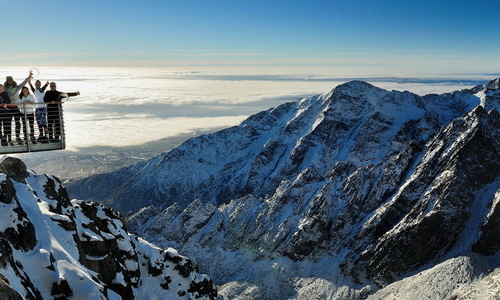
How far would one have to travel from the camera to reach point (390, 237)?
645ft

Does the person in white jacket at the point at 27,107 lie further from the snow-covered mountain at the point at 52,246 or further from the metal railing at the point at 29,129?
the snow-covered mountain at the point at 52,246

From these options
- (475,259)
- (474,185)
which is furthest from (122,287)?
(474,185)

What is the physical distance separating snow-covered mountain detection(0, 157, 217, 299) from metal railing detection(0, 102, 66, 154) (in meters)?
6.67

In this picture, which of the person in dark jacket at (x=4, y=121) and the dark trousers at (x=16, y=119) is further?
the dark trousers at (x=16, y=119)

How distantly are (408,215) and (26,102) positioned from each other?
192 m

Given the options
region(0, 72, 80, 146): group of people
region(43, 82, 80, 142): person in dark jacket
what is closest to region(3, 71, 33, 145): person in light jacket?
region(0, 72, 80, 146): group of people

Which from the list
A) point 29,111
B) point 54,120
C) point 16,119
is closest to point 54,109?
point 54,120

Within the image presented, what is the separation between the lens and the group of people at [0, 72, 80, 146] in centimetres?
3109

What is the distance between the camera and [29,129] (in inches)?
1252

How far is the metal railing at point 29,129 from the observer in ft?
102

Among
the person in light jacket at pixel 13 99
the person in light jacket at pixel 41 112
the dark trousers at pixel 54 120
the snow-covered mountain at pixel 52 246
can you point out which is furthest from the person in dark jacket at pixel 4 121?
the snow-covered mountain at pixel 52 246

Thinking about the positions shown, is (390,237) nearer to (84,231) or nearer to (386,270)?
(386,270)

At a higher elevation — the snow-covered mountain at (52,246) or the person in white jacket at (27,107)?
the person in white jacket at (27,107)

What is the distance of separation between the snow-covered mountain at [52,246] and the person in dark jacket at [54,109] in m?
8.14
